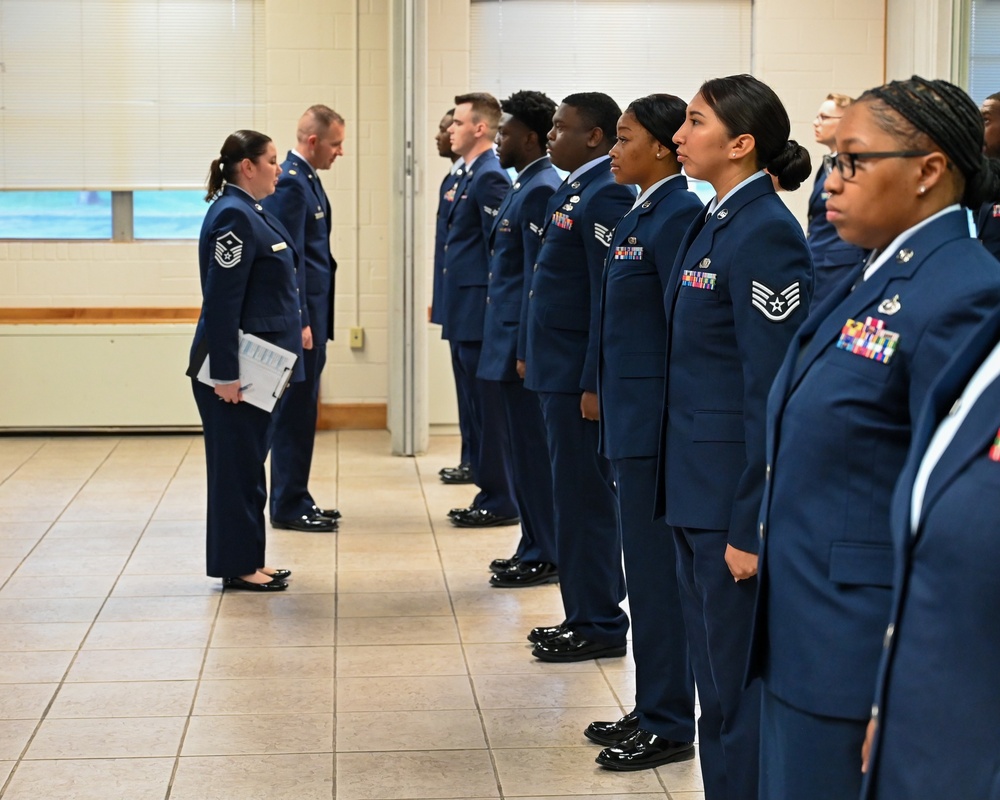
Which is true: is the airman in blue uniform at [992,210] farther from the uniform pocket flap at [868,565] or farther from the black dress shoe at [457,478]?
the black dress shoe at [457,478]

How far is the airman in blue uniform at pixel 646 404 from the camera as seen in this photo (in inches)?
125

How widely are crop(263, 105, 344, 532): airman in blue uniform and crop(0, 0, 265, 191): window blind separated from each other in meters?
2.54

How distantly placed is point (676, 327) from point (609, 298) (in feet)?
1.98

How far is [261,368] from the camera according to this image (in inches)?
185

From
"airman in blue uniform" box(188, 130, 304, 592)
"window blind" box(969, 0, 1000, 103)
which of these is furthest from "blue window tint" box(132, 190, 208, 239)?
"window blind" box(969, 0, 1000, 103)

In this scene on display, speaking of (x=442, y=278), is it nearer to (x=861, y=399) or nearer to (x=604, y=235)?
(x=604, y=235)

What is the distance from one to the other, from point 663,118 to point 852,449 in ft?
5.68

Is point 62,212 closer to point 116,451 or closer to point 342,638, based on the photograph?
point 116,451

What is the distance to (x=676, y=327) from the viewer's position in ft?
8.70

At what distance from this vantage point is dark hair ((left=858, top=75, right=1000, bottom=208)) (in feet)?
5.75

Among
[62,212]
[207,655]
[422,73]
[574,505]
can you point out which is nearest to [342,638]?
[207,655]

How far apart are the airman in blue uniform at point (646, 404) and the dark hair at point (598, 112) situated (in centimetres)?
66

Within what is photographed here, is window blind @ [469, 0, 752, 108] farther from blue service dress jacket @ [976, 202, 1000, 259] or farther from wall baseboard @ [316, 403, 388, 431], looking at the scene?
blue service dress jacket @ [976, 202, 1000, 259]

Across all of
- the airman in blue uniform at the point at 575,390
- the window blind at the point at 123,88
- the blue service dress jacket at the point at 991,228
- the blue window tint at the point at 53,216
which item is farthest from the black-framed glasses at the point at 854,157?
the blue window tint at the point at 53,216
